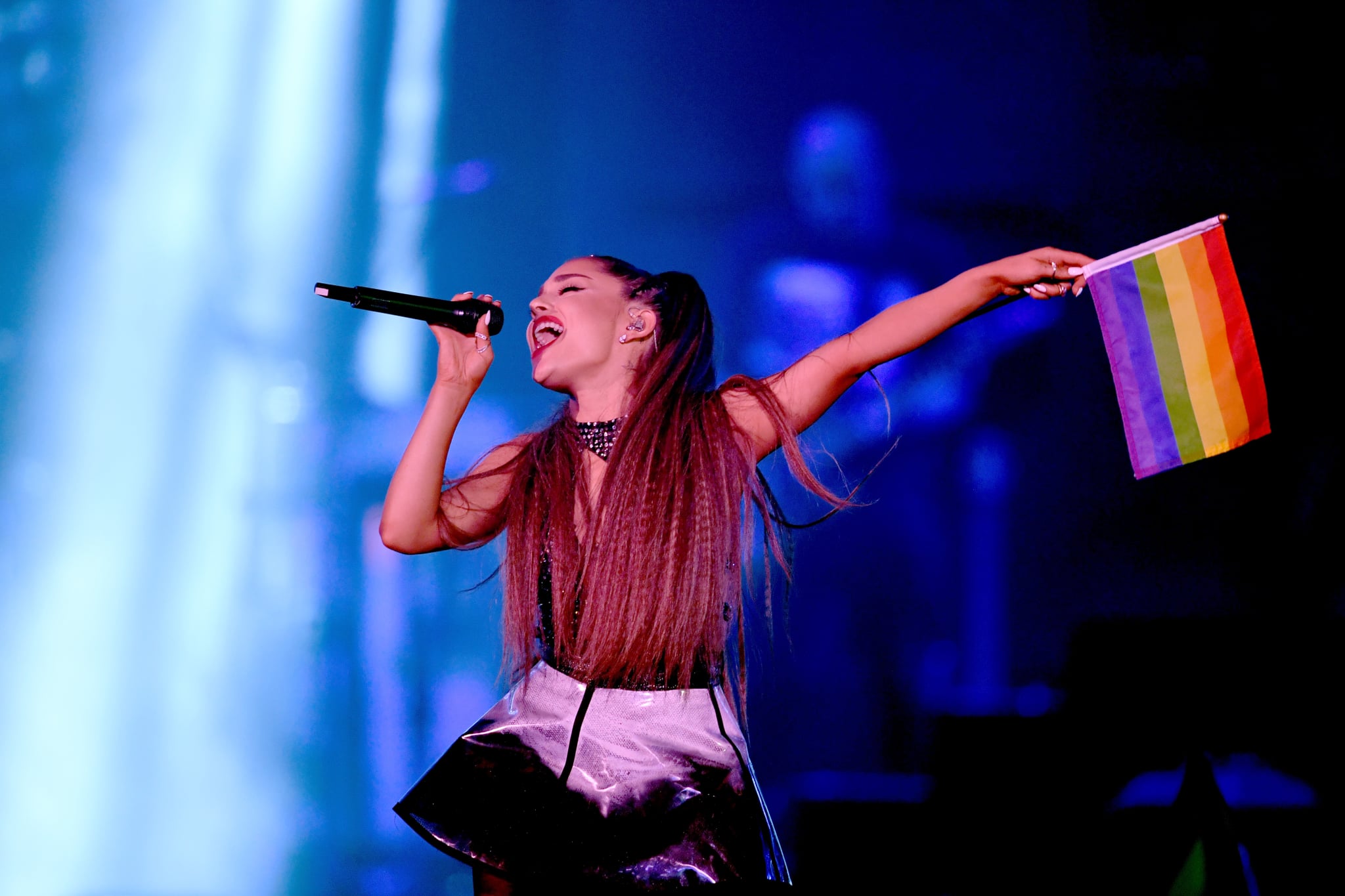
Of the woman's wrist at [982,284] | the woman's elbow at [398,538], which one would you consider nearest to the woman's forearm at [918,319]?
the woman's wrist at [982,284]

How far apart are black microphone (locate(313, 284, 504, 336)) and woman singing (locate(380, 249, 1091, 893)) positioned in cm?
2

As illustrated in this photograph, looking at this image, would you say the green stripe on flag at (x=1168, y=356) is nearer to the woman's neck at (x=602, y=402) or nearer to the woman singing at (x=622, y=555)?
the woman singing at (x=622, y=555)

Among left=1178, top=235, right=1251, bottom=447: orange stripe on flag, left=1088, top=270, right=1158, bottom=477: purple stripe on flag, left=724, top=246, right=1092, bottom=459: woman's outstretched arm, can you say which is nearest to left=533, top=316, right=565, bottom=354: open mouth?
left=724, top=246, right=1092, bottom=459: woman's outstretched arm

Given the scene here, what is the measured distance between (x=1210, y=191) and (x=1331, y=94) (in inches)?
13.0

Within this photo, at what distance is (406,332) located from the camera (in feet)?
7.19

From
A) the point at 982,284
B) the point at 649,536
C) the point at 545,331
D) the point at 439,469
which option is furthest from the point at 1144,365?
the point at 439,469

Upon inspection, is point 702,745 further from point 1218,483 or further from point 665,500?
point 1218,483

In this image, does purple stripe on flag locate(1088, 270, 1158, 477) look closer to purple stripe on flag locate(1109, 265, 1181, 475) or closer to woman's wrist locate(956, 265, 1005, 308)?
purple stripe on flag locate(1109, 265, 1181, 475)

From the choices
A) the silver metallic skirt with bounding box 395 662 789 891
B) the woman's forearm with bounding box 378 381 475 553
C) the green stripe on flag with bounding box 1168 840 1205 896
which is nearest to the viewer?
the silver metallic skirt with bounding box 395 662 789 891

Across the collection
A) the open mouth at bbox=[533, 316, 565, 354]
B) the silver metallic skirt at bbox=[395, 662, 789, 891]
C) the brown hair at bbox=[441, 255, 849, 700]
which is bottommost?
the silver metallic skirt at bbox=[395, 662, 789, 891]

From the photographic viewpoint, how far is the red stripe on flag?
121cm

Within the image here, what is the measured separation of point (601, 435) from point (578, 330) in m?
0.16

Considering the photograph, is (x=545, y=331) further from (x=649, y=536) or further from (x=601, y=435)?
(x=649, y=536)

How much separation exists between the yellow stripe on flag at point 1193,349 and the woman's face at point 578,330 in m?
0.74
